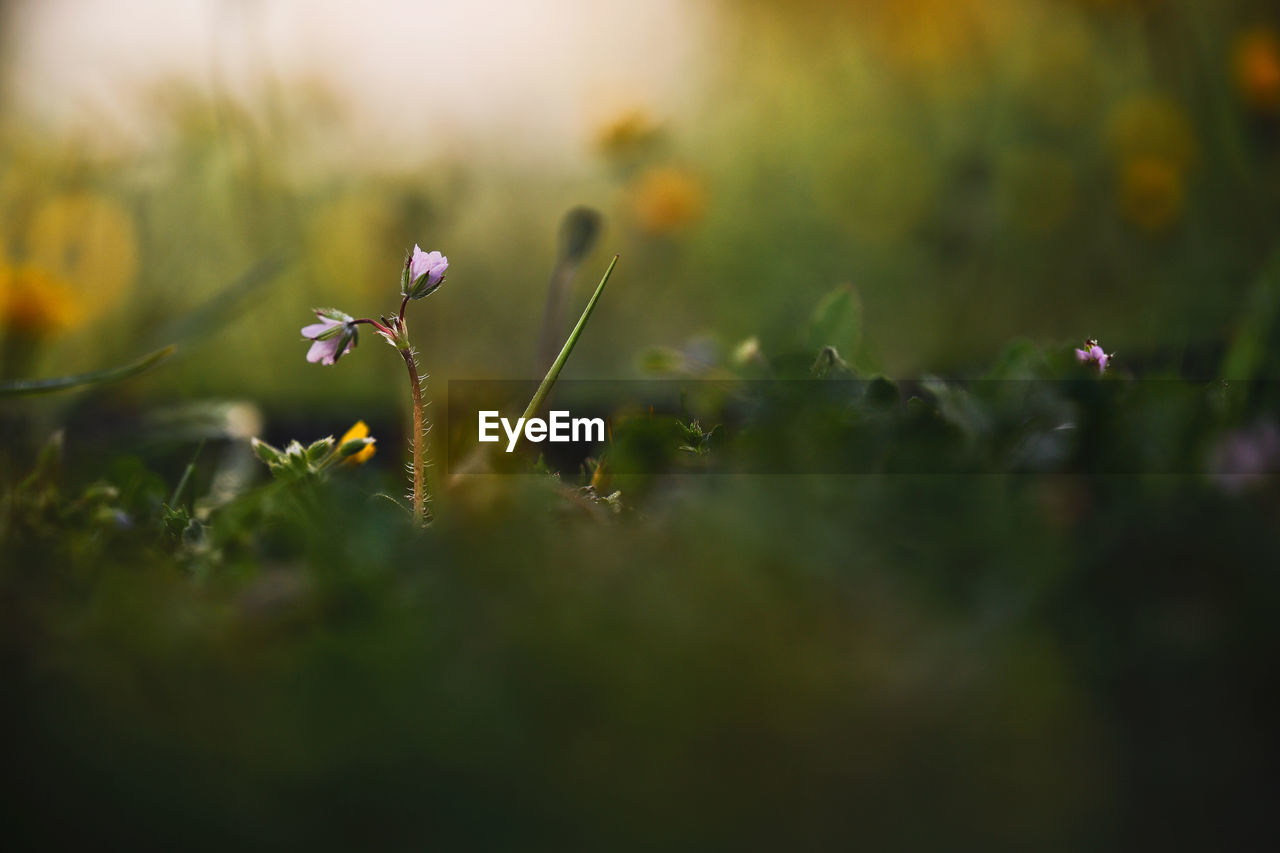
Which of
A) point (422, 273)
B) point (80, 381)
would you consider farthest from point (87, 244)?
point (422, 273)

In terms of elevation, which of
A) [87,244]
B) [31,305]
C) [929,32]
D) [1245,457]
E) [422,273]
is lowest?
[1245,457]

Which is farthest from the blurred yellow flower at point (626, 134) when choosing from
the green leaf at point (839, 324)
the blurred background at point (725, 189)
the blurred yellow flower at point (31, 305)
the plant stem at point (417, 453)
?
the plant stem at point (417, 453)

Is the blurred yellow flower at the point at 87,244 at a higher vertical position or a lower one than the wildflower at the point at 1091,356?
higher

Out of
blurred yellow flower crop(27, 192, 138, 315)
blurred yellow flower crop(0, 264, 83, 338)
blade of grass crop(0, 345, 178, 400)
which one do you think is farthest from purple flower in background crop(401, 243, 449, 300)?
blurred yellow flower crop(27, 192, 138, 315)

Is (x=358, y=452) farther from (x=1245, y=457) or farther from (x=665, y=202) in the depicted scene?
(x=665, y=202)

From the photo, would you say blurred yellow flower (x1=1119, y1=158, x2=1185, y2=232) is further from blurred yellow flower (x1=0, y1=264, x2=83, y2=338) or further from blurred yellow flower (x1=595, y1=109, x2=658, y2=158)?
blurred yellow flower (x1=0, y1=264, x2=83, y2=338)

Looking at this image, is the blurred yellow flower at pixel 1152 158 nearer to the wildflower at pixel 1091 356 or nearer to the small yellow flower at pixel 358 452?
the wildflower at pixel 1091 356
